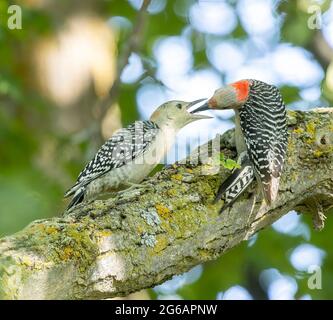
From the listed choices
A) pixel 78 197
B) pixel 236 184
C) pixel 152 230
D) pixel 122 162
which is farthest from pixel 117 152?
pixel 152 230

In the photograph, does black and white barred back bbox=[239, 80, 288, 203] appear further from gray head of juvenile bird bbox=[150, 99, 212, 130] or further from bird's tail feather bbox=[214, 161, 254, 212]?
gray head of juvenile bird bbox=[150, 99, 212, 130]

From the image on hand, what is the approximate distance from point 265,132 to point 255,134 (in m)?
0.10

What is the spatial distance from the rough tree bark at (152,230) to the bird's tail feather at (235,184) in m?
0.06

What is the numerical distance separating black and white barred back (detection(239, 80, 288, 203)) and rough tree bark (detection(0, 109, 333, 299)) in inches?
4.5

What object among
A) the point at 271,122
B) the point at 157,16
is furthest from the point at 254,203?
the point at 157,16

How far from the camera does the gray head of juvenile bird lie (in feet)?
23.5

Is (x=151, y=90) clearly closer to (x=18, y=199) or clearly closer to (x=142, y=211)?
(x=18, y=199)

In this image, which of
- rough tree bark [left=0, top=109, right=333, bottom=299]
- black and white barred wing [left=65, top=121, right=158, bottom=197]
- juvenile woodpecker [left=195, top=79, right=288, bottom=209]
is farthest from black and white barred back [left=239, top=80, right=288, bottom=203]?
black and white barred wing [left=65, top=121, right=158, bottom=197]

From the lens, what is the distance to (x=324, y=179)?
549cm

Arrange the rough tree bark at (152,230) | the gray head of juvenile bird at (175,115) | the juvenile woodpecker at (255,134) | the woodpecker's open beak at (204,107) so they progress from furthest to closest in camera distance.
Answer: the gray head of juvenile bird at (175,115) < the woodpecker's open beak at (204,107) < the juvenile woodpecker at (255,134) < the rough tree bark at (152,230)

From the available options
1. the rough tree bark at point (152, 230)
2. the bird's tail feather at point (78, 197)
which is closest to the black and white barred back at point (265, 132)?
the rough tree bark at point (152, 230)

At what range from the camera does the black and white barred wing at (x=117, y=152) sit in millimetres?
6445

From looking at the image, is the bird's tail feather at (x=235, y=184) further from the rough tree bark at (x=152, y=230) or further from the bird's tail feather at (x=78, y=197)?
the bird's tail feather at (x=78, y=197)

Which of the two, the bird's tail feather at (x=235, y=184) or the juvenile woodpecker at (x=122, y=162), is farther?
the juvenile woodpecker at (x=122, y=162)
